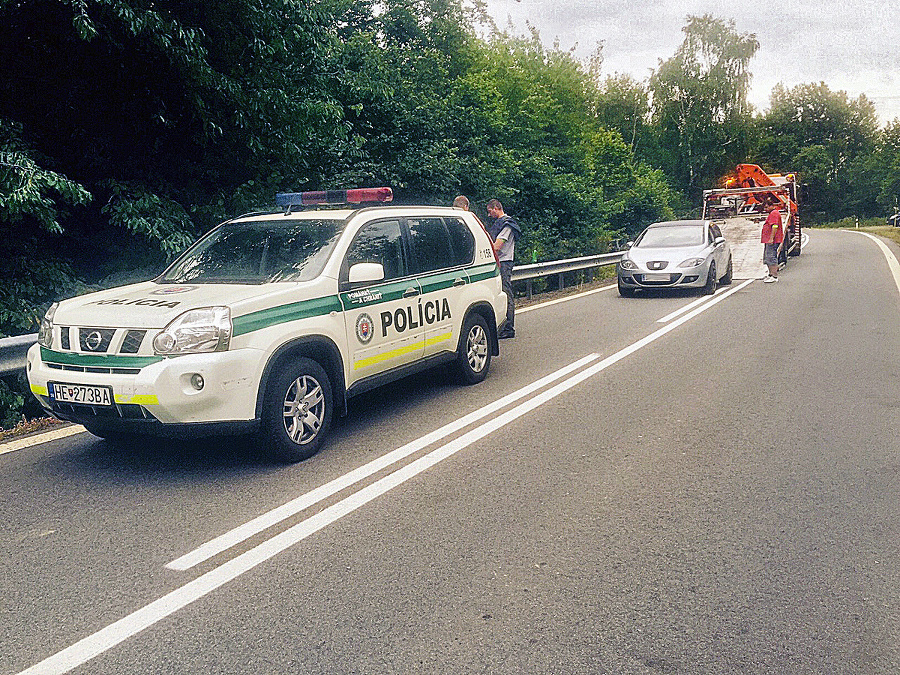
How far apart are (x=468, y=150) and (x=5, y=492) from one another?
733 inches

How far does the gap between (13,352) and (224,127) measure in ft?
14.7

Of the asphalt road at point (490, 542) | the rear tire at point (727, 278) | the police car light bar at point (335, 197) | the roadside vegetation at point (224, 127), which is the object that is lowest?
the rear tire at point (727, 278)

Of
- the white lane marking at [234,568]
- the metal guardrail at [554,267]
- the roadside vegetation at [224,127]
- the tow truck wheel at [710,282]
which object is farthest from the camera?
the tow truck wheel at [710,282]

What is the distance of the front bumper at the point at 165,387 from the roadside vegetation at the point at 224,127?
2.63m

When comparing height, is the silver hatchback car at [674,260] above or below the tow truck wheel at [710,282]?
above

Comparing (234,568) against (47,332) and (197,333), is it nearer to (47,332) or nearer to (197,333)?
(197,333)

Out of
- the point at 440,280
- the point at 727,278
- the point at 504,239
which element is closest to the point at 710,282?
the point at 727,278

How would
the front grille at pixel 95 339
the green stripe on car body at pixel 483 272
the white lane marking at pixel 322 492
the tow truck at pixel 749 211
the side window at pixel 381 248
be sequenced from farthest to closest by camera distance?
the tow truck at pixel 749 211 < the green stripe on car body at pixel 483 272 < the side window at pixel 381 248 < the front grille at pixel 95 339 < the white lane marking at pixel 322 492

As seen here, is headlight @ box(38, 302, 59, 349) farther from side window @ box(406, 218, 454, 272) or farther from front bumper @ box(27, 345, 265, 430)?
side window @ box(406, 218, 454, 272)

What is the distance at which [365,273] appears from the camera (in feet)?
19.5

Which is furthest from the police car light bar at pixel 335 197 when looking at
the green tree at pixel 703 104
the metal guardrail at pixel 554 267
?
the green tree at pixel 703 104

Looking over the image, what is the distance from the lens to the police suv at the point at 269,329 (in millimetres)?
5035

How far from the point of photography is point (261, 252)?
20.6 feet

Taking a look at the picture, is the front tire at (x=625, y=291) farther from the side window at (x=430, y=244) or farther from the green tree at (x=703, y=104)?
the green tree at (x=703, y=104)
